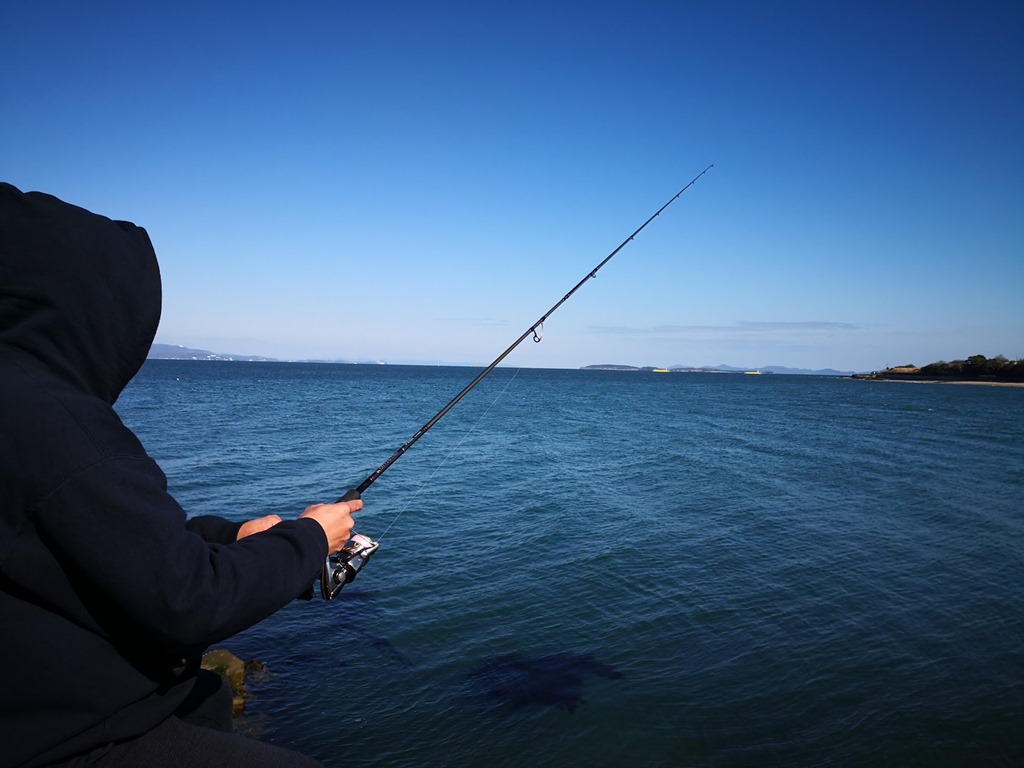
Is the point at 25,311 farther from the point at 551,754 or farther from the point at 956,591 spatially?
the point at 956,591

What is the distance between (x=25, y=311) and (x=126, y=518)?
0.65 m

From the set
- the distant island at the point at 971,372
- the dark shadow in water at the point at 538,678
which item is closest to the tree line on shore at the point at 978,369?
the distant island at the point at 971,372

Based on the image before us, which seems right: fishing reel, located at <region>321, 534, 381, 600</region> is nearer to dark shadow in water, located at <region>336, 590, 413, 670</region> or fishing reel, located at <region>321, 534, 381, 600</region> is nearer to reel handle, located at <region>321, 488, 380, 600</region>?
reel handle, located at <region>321, 488, 380, 600</region>

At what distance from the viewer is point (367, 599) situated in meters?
11.9

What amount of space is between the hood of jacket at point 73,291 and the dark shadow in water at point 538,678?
793 centimetres

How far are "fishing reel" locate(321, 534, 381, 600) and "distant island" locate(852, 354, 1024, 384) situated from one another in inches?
5999

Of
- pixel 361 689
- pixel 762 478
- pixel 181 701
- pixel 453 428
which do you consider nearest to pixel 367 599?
pixel 361 689

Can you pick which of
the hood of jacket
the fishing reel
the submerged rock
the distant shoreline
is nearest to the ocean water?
the submerged rock

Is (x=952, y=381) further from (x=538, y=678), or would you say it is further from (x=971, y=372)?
(x=538, y=678)

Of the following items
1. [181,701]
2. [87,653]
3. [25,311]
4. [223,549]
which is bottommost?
[181,701]

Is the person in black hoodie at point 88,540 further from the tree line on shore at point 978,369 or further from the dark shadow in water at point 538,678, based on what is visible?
the tree line on shore at point 978,369

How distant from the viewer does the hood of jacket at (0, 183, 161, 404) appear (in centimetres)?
166

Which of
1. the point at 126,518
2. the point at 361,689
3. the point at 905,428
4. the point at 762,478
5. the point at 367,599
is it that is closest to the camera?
the point at 126,518

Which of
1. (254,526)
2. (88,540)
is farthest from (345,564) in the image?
(88,540)
